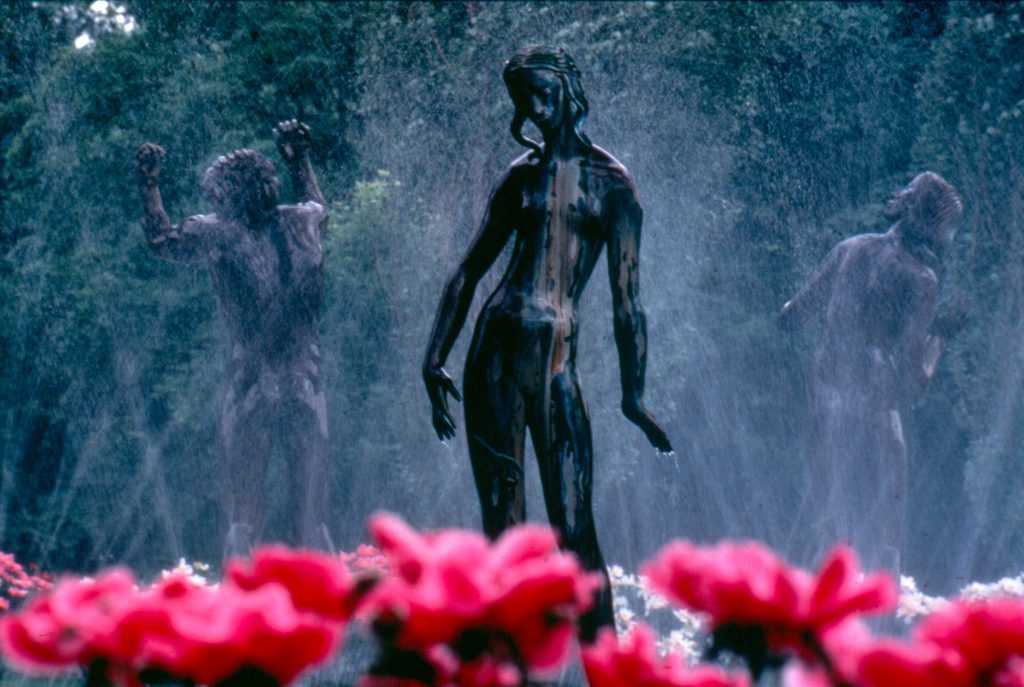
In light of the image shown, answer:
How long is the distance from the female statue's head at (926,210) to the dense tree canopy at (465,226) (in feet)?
11.1

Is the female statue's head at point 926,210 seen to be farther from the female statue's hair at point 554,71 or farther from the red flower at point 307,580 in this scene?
the red flower at point 307,580

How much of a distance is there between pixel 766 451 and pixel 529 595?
13236 millimetres

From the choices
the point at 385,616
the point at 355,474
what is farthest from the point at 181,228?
the point at 385,616

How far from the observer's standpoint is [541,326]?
3.75m

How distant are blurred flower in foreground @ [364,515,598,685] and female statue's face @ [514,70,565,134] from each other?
2994 mm

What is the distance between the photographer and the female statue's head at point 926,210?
8422 millimetres

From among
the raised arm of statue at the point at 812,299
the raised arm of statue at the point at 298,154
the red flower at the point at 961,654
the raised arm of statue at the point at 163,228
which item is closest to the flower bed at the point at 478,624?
the red flower at the point at 961,654

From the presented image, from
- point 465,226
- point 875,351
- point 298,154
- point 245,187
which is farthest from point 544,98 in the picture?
point 465,226

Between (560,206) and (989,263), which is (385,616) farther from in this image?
(989,263)

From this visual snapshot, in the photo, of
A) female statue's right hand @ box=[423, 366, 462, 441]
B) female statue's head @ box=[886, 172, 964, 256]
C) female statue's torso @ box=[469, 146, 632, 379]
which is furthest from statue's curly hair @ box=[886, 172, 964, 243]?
female statue's right hand @ box=[423, 366, 462, 441]

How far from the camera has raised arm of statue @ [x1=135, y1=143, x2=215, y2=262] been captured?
771 centimetres

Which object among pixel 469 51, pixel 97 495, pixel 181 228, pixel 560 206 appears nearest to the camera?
pixel 560 206

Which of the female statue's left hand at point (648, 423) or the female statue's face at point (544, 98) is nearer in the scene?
the female statue's face at point (544, 98)

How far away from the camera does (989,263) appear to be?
13039 mm
